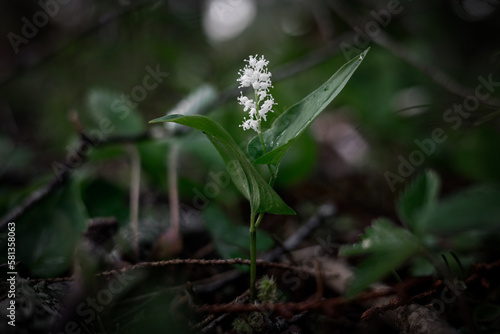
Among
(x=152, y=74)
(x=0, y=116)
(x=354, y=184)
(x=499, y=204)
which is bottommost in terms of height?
(x=354, y=184)

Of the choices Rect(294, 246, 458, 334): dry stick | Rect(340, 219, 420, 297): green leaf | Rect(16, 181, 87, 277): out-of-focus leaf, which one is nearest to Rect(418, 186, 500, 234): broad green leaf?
Rect(340, 219, 420, 297): green leaf

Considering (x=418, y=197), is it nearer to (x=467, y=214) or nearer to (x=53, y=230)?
(x=467, y=214)

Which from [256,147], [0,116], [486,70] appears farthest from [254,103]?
[0,116]

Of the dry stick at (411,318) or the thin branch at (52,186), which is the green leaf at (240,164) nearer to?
the dry stick at (411,318)

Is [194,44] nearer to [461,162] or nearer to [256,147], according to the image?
[461,162]

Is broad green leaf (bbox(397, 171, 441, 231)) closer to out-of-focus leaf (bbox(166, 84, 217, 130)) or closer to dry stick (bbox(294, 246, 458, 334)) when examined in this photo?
dry stick (bbox(294, 246, 458, 334))
